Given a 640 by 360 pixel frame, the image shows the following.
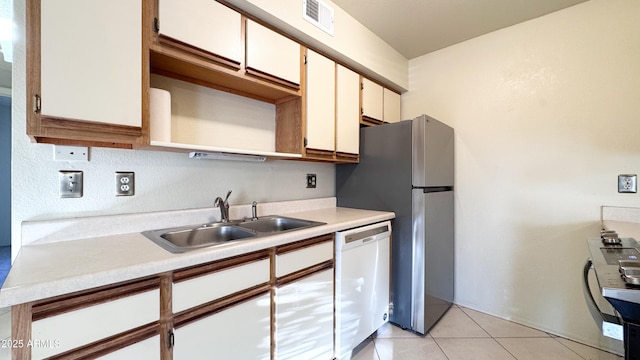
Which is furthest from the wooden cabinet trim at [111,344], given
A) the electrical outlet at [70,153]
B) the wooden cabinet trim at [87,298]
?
the electrical outlet at [70,153]

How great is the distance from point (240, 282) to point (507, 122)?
8.06 ft

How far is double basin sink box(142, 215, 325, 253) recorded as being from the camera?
4.31 ft

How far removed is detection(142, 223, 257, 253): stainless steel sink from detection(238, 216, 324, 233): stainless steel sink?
0.10m

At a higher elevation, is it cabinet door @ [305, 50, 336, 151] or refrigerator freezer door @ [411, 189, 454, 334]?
cabinet door @ [305, 50, 336, 151]

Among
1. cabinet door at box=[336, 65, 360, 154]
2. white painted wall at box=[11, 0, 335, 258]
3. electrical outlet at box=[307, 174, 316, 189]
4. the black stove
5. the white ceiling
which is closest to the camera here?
the black stove

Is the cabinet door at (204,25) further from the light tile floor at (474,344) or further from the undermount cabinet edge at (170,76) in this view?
the light tile floor at (474,344)

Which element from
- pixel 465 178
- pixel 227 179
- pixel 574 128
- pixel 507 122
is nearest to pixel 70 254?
pixel 227 179

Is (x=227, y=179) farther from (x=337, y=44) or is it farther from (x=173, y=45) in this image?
(x=337, y=44)

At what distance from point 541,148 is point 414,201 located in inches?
45.5

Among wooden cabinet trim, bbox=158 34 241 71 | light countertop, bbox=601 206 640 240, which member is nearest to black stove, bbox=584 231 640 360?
light countertop, bbox=601 206 640 240

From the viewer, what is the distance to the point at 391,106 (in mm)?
2656

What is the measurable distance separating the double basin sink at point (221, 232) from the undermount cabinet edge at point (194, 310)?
6.8 inches

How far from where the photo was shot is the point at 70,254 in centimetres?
94

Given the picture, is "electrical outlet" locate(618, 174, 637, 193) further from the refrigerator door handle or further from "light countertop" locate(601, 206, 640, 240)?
the refrigerator door handle
